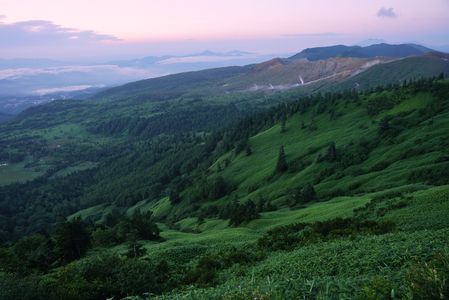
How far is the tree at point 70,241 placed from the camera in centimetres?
5828

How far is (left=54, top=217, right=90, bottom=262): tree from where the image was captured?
5828 cm

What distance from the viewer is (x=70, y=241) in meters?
58.8

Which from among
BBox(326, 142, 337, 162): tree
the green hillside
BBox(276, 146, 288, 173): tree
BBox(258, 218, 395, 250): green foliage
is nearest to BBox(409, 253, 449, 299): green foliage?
the green hillside

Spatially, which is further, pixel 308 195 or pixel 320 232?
pixel 308 195

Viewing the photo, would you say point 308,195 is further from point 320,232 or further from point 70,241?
point 70,241

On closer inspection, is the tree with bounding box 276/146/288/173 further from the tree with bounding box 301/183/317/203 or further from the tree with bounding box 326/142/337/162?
the tree with bounding box 301/183/317/203

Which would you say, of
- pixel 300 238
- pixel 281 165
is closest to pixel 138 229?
pixel 300 238

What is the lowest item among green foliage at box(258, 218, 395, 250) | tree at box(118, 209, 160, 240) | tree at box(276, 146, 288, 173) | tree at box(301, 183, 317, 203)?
tree at box(276, 146, 288, 173)

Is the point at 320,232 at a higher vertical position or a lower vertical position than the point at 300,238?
Answer: higher

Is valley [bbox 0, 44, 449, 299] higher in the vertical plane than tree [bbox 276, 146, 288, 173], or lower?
higher

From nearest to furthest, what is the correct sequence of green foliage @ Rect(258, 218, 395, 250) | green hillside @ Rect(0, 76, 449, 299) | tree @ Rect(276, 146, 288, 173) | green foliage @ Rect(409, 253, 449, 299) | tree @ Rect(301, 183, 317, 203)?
green foliage @ Rect(409, 253, 449, 299) < green hillside @ Rect(0, 76, 449, 299) < green foliage @ Rect(258, 218, 395, 250) < tree @ Rect(301, 183, 317, 203) < tree @ Rect(276, 146, 288, 173)

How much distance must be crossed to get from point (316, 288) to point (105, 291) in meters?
19.9

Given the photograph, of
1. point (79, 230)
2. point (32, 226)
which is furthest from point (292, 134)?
point (79, 230)

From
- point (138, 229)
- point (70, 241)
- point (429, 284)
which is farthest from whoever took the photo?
point (138, 229)
